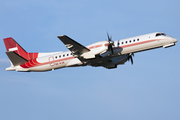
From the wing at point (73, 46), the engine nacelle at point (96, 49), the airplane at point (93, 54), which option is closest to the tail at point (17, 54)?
the airplane at point (93, 54)

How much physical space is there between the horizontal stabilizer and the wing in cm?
856

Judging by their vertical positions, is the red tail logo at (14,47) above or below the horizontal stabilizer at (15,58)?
above

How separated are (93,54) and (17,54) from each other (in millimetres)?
11342

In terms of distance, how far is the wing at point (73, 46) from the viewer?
110ft

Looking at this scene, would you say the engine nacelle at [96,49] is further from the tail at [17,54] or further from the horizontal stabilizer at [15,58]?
the horizontal stabilizer at [15,58]

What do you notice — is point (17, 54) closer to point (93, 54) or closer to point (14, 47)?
point (14, 47)

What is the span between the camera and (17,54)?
38719 millimetres

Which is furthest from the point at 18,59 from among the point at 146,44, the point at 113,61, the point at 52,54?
the point at 146,44

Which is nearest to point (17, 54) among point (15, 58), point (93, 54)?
point (15, 58)

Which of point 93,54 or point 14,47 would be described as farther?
point 14,47

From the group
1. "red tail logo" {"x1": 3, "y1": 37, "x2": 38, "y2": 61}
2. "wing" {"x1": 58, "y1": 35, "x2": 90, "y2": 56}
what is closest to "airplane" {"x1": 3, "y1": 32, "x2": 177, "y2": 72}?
"wing" {"x1": 58, "y1": 35, "x2": 90, "y2": 56}

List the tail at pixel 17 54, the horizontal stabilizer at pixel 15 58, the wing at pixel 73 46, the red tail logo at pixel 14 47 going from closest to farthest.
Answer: the wing at pixel 73 46, the horizontal stabilizer at pixel 15 58, the tail at pixel 17 54, the red tail logo at pixel 14 47

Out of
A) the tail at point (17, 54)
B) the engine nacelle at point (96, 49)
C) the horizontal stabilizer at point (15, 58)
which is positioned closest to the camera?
the engine nacelle at point (96, 49)

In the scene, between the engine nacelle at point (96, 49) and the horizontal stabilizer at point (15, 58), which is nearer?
the engine nacelle at point (96, 49)
